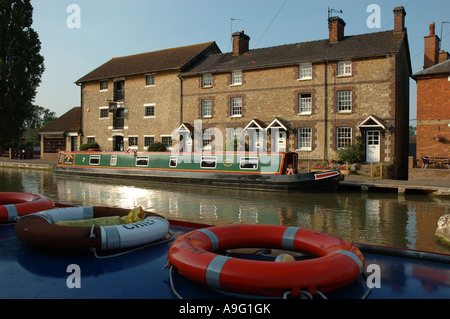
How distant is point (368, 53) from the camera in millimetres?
21844

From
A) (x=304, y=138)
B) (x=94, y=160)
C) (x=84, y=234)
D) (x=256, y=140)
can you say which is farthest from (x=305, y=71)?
(x=84, y=234)

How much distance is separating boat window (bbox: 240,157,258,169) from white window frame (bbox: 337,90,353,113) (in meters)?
8.14

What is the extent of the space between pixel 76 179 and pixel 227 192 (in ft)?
35.8

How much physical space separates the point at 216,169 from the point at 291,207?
6330 millimetres

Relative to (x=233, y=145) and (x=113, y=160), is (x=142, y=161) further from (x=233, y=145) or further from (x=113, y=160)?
(x=233, y=145)

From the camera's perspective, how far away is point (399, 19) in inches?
888

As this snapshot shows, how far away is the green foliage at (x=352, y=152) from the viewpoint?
21.3 metres

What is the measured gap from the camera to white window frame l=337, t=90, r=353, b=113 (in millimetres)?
22703

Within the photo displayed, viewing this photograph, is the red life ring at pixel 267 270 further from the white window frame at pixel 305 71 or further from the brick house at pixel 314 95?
the white window frame at pixel 305 71

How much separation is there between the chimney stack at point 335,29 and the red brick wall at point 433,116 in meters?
6.15

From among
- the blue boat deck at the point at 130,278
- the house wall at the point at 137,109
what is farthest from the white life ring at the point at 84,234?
the house wall at the point at 137,109

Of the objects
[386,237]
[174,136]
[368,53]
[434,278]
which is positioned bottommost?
[386,237]
